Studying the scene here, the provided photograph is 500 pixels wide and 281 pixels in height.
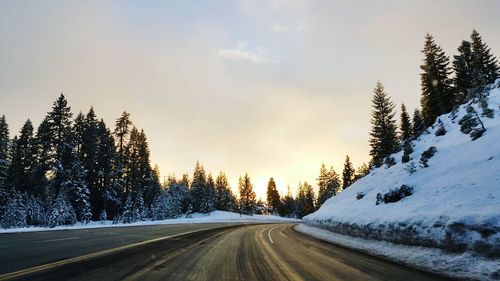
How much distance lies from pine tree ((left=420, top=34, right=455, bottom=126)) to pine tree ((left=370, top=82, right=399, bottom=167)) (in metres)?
5.48

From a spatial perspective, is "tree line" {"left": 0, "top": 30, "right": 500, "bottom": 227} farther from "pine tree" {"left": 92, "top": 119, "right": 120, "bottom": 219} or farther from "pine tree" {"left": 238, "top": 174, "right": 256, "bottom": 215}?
"pine tree" {"left": 238, "top": 174, "right": 256, "bottom": 215}

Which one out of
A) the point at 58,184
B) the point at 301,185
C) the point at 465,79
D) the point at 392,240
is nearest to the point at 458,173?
the point at 392,240

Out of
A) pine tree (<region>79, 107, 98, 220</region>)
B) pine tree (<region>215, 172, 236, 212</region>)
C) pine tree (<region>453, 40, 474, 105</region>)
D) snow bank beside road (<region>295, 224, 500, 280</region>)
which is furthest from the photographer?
pine tree (<region>215, 172, 236, 212</region>)

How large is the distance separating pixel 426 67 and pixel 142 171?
56.4m

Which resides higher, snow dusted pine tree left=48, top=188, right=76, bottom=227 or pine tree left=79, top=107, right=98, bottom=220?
pine tree left=79, top=107, right=98, bottom=220

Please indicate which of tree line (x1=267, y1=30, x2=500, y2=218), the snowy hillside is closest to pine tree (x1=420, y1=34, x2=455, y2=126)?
tree line (x1=267, y1=30, x2=500, y2=218)

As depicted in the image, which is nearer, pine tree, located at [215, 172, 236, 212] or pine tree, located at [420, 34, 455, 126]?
pine tree, located at [420, 34, 455, 126]

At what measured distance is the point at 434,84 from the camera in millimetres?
50844

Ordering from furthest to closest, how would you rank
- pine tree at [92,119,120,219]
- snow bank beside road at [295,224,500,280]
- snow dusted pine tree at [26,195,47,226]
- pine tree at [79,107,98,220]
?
pine tree at [92,119,120,219], pine tree at [79,107,98,220], snow dusted pine tree at [26,195,47,226], snow bank beside road at [295,224,500,280]

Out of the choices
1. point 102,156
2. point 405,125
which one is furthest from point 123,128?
point 405,125

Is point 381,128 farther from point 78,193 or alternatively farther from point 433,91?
point 78,193

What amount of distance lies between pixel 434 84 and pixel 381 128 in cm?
1085

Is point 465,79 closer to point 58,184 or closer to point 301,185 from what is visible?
point 58,184

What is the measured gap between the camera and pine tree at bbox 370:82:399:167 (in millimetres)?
55906
